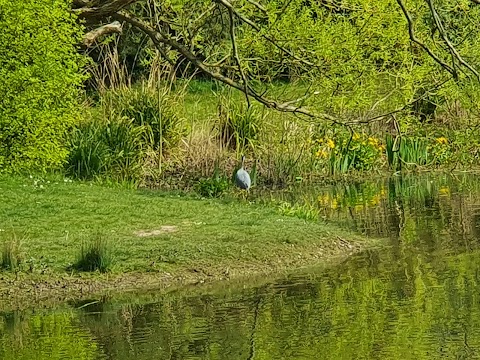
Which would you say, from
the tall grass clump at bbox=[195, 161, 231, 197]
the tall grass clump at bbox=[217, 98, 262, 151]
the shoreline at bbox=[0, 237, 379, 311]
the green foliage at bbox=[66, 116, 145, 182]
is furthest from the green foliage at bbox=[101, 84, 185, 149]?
the shoreline at bbox=[0, 237, 379, 311]

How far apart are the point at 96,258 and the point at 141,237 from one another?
5.61 feet

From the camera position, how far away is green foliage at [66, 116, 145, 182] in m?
19.6

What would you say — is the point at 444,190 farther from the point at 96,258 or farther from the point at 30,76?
the point at 30,76

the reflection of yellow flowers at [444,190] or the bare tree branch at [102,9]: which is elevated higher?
the bare tree branch at [102,9]

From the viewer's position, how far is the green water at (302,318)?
9.13 metres

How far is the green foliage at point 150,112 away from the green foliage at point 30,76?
9.22 meters

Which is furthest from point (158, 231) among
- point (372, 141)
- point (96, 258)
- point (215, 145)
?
point (372, 141)

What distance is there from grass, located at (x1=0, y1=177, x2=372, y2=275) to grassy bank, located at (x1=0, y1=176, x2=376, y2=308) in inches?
0.5

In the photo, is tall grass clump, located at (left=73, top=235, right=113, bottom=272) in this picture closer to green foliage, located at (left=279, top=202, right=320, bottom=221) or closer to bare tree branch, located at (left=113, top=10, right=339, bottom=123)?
bare tree branch, located at (left=113, top=10, right=339, bottom=123)

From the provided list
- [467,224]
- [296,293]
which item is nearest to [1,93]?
[296,293]

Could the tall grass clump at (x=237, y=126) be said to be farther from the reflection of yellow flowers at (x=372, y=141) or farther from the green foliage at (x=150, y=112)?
the reflection of yellow flowers at (x=372, y=141)

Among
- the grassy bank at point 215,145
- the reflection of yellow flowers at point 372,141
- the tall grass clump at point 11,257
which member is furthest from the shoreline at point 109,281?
the reflection of yellow flowers at point 372,141

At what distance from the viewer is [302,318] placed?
10344 millimetres

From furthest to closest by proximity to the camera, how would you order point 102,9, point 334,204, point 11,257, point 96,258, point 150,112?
point 150,112 < point 334,204 < point 102,9 < point 96,258 < point 11,257
